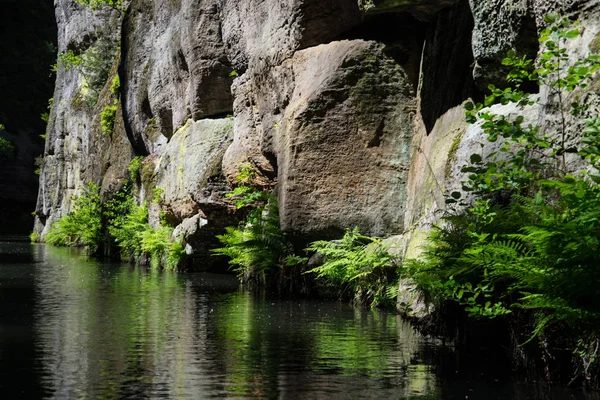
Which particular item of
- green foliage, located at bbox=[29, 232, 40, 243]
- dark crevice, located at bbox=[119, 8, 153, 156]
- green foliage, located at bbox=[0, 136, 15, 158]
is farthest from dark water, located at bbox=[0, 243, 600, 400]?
green foliage, located at bbox=[0, 136, 15, 158]

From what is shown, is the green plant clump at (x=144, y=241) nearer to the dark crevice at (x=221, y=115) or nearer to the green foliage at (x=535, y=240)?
the dark crevice at (x=221, y=115)

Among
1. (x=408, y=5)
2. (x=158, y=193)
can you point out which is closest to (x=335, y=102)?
(x=408, y=5)

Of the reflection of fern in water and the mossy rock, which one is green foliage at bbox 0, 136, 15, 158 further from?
the mossy rock

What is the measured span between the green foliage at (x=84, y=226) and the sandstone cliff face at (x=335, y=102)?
6541 millimetres

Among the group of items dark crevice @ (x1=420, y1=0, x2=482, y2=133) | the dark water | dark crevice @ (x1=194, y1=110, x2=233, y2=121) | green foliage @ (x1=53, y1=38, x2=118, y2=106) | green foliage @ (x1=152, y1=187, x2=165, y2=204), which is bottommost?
the dark water

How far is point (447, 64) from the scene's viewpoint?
43.1 feet

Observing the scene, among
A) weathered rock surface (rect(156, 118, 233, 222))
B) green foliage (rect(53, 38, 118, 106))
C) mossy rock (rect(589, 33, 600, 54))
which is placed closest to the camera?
mossy rock (rect(589, 33, 600, 54))

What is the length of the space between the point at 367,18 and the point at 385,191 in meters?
3.30

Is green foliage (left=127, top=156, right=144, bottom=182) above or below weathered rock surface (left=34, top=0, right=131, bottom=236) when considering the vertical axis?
below

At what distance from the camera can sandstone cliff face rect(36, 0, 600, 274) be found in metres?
11.9

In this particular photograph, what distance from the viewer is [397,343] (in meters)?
9.11

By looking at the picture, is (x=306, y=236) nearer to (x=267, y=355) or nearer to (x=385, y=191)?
(x=385, y=191)

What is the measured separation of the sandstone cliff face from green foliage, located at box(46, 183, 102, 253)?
654 cm

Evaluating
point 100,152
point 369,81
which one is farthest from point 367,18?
point 100,152
